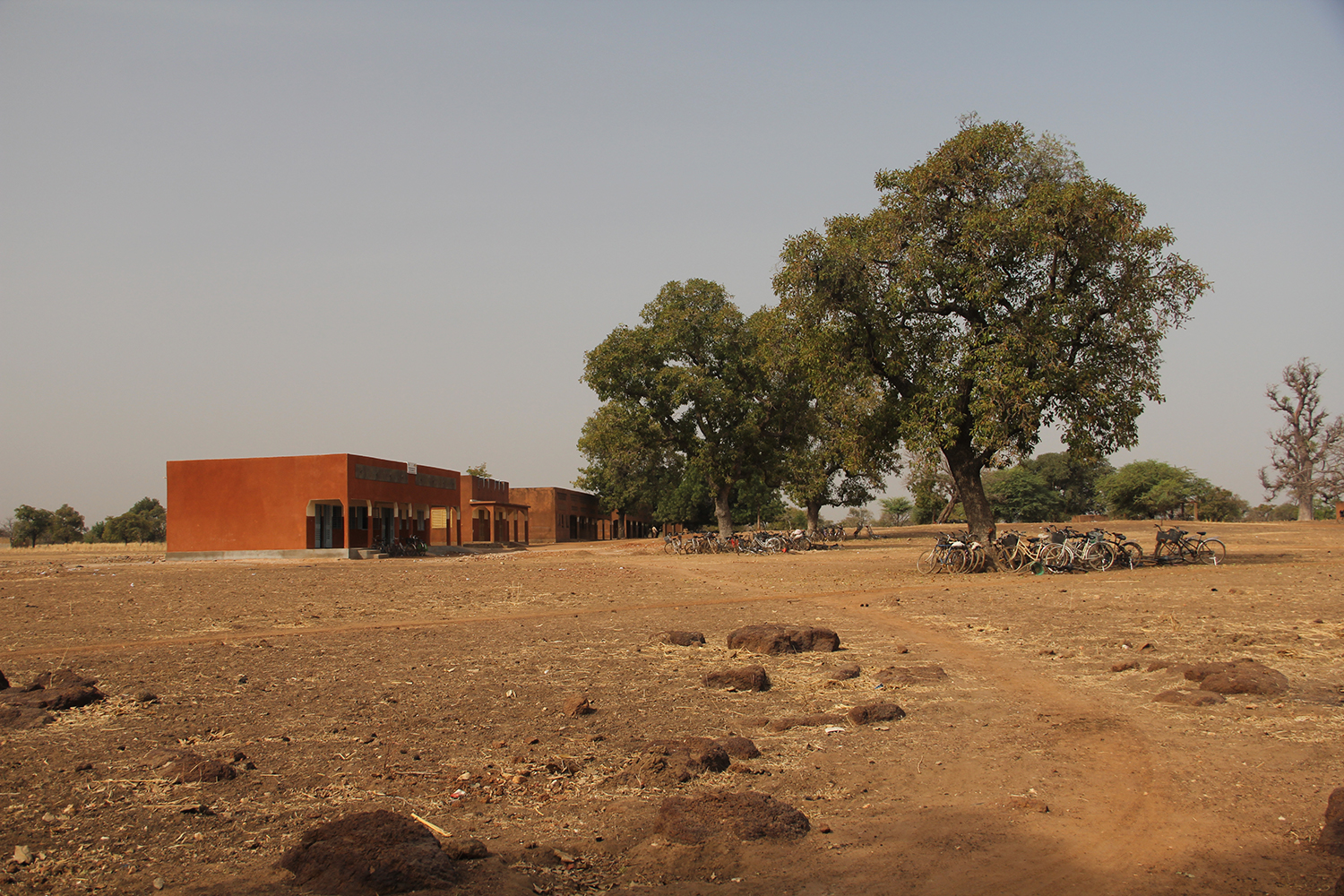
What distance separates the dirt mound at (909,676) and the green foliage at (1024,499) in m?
69.4

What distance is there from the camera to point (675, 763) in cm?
517

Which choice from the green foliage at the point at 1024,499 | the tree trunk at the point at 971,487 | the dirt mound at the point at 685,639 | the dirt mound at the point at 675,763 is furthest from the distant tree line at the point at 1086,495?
the dirt mound at the point at 675,763

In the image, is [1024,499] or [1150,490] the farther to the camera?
[1024,499]

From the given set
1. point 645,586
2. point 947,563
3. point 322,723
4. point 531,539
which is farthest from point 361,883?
point 531,539

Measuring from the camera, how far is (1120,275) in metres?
19.2

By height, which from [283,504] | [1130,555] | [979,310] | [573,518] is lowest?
[1130,555]

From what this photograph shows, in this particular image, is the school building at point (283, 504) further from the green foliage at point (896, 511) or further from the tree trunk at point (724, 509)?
the green foliage at point (896, 511)

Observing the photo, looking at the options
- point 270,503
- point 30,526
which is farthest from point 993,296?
point 30,526

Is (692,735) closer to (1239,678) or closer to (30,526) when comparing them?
(1239,678)

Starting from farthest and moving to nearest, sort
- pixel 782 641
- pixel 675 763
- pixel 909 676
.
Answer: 1. pixel 782 641
2. pixel 909 676
3. pixel 675 763

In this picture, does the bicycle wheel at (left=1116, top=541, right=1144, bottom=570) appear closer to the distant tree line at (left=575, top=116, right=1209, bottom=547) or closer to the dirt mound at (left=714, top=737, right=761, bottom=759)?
the distant tree line at (left=575, top=116, right=1209, bottom=547)

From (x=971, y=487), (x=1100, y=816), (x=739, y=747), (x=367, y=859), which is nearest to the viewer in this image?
(x=367, y=859)

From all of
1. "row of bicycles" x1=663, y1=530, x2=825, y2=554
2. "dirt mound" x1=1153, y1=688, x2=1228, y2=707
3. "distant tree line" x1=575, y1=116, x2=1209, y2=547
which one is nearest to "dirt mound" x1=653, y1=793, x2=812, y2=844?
"dirt mound" x1=1153, y1=688, x2=1228, y2=707

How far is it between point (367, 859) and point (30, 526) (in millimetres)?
86352
